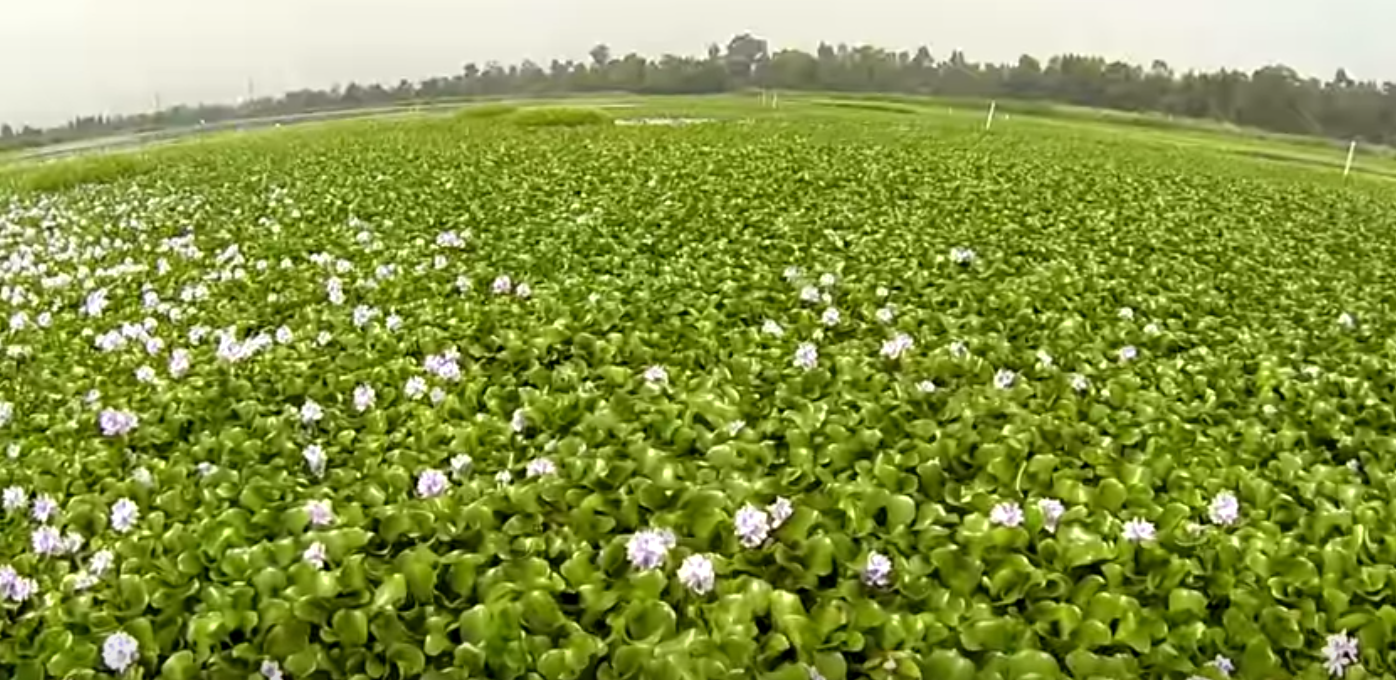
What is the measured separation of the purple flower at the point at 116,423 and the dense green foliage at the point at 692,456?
0.8 inches

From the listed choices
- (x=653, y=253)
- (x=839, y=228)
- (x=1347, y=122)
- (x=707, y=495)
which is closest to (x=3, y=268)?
(x=653, y=253)

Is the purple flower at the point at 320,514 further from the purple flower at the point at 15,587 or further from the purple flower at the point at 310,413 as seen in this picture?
the purple flower at the point at 310,413

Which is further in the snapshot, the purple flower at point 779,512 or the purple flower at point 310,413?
the purple flower at point 310,413

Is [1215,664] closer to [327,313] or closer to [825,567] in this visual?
[825,567]

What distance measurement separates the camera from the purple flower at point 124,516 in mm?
3549

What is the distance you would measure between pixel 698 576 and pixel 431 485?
1069 millimetres

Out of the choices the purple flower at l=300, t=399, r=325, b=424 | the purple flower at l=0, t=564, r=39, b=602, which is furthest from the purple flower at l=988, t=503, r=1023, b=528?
the purple flower at l=0, t=564, r=39, b=602

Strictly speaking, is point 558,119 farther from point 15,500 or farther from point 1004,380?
point 15,500

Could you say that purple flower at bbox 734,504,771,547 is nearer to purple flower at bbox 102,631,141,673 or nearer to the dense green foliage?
the dense green foliage

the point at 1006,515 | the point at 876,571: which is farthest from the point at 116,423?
the point at 1006,515

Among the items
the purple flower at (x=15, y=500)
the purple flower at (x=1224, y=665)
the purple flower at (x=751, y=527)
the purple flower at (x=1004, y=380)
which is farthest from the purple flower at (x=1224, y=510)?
the purple flower at (x=15, y=500)

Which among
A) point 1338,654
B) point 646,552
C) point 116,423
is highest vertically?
point 646,552

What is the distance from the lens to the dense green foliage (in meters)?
2.94

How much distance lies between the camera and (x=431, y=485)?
3635 mm
